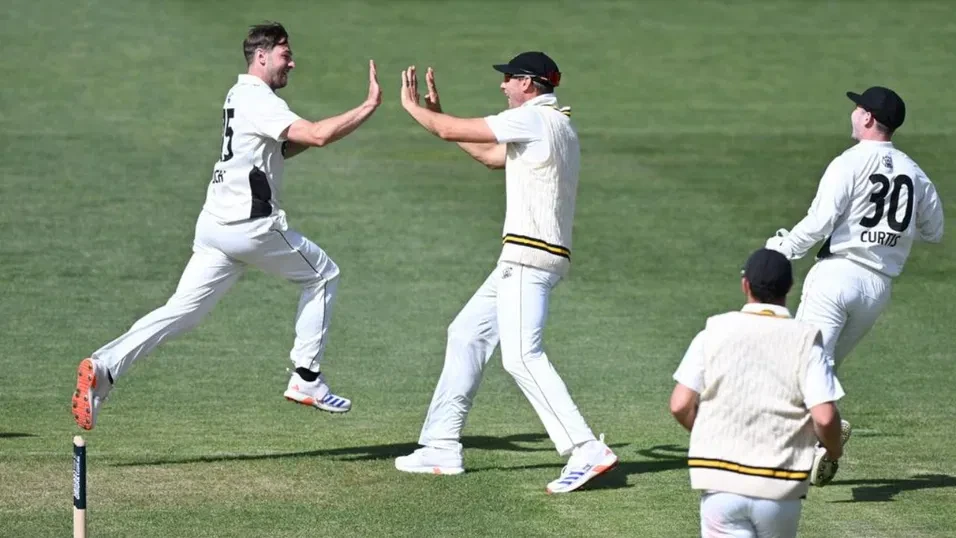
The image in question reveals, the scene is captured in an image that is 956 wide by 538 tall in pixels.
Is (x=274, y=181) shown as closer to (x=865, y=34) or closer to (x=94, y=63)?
(x=94, y=63)

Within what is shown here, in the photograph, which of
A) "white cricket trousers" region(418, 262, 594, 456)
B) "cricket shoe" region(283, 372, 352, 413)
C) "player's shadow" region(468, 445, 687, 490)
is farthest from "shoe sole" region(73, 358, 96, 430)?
"player's shadow" region(468, 445, 687, 490)

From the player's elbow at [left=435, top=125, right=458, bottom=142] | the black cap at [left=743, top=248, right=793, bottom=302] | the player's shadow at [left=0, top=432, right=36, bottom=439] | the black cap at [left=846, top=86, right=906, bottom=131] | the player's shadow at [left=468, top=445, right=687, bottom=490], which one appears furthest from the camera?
the player's shadow at [left=0, top=432, right=36, bottom=439]

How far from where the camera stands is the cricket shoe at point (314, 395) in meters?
10.3

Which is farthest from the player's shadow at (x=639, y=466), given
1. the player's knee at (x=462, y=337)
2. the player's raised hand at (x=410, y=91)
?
the player's raised hand at (x=410, y=91)

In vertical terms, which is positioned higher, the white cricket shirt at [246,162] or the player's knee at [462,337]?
the white cricket shirt at [246,162]

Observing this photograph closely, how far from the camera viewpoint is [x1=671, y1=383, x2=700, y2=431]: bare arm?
21.7 feet

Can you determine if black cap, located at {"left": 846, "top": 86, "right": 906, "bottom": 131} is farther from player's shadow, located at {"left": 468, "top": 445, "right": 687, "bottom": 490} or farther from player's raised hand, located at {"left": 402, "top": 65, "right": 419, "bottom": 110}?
player's raised hand, located at {"left": 402, "top": 65, "right": 419, "bottom": 110}

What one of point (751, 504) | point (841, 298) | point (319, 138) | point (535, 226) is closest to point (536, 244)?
point (535, 226)

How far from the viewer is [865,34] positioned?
27.2m

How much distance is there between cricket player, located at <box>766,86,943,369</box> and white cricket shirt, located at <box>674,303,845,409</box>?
2.89m

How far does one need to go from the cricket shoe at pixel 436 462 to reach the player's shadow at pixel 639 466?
0.42 feet

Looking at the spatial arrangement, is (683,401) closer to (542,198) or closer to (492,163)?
(542,198)

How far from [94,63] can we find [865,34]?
12310mm

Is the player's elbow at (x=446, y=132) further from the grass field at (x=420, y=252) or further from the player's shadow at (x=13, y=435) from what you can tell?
the player's shadow at (x=13, y=435)
